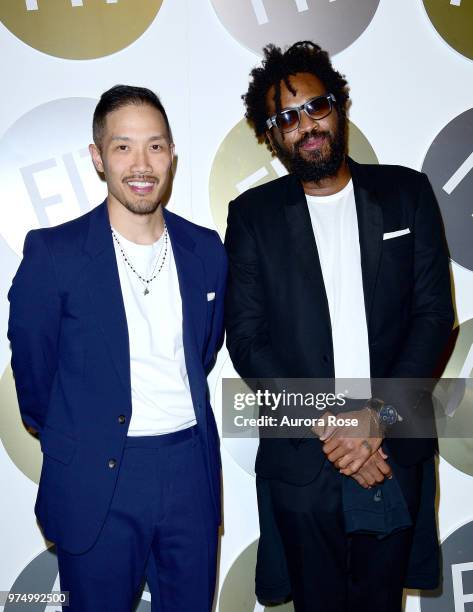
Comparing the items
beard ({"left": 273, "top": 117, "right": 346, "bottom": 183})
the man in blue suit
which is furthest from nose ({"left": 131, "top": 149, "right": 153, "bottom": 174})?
beard ({"left": 273, "top": 117, "right": 346, "bottom": 183})

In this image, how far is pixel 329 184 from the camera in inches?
103

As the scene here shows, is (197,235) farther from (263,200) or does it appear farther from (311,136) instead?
(311,136)

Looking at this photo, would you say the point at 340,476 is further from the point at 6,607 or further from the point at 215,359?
the point at 6,607

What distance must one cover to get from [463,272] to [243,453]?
49.3 inches

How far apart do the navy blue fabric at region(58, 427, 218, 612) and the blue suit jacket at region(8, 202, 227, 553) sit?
6 centimetres

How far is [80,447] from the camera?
2188 millimetres

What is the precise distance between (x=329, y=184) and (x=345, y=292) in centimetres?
42

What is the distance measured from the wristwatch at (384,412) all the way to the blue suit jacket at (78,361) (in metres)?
0.61

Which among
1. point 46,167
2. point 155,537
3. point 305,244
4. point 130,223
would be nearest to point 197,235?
point 130,223

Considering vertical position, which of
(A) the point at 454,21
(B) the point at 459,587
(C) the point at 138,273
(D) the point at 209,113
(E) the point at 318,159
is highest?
(A) the point at 454,21

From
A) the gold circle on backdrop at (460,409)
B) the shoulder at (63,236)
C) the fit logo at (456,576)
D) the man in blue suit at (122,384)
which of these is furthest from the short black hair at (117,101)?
the fit logo at (456,576)

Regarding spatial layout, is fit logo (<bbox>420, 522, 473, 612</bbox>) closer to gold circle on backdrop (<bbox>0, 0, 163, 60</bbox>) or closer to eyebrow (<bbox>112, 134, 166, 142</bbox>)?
eyebrow (<bbox>112, 134, 166, 142</bbox>)

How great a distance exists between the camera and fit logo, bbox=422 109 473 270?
9.95 ft

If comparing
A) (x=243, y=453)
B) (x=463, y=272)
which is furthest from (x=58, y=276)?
(x=463, y=272)
